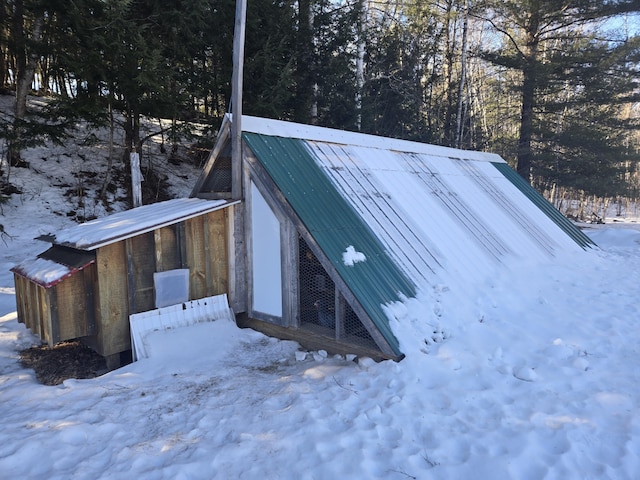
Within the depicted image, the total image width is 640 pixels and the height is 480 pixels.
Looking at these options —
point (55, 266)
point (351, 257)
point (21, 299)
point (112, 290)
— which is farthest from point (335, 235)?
point (21, 299)

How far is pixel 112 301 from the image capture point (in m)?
4.86

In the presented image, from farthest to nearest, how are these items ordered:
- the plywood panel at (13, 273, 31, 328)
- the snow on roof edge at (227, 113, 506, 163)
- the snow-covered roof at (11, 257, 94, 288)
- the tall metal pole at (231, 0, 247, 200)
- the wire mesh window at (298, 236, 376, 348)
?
the snow on roof edge at (227, 113, 506, 163)
the tall metal pole at (231, 0, 247, 200)
the plywood panel at (13, 273, 31, 328)
the wire mesh window at (298, 236, 376, 348)
the snow-covered roof at (11, 257, 94, 288)

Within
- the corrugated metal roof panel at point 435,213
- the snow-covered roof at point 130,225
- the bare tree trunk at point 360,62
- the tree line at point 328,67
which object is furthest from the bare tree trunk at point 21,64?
the bare tree trunk at point 360,62

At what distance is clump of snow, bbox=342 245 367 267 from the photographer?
16.3 feet

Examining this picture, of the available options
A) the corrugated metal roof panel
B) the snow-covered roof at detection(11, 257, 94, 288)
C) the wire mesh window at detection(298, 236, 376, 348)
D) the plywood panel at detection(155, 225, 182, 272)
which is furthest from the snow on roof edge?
the snow-covered roof at detection(11, 257, 94, 288)

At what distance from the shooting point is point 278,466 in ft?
9.46

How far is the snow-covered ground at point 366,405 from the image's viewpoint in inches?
113

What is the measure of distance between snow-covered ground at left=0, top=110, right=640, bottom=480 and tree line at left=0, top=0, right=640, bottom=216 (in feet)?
18.6

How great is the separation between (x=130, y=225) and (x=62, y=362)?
6.68 ft

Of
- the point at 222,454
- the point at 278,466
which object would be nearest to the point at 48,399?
the point at 222,454

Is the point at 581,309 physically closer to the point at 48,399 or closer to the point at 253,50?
the point at 48,399

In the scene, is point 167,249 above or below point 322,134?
below

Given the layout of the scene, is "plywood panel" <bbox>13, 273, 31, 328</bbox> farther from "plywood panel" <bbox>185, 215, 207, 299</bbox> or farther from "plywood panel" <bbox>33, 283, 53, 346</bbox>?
"plywood panel" <bbox>185, 215, 207, 299</bbox>

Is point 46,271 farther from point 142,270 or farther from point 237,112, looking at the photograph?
point 237,112
